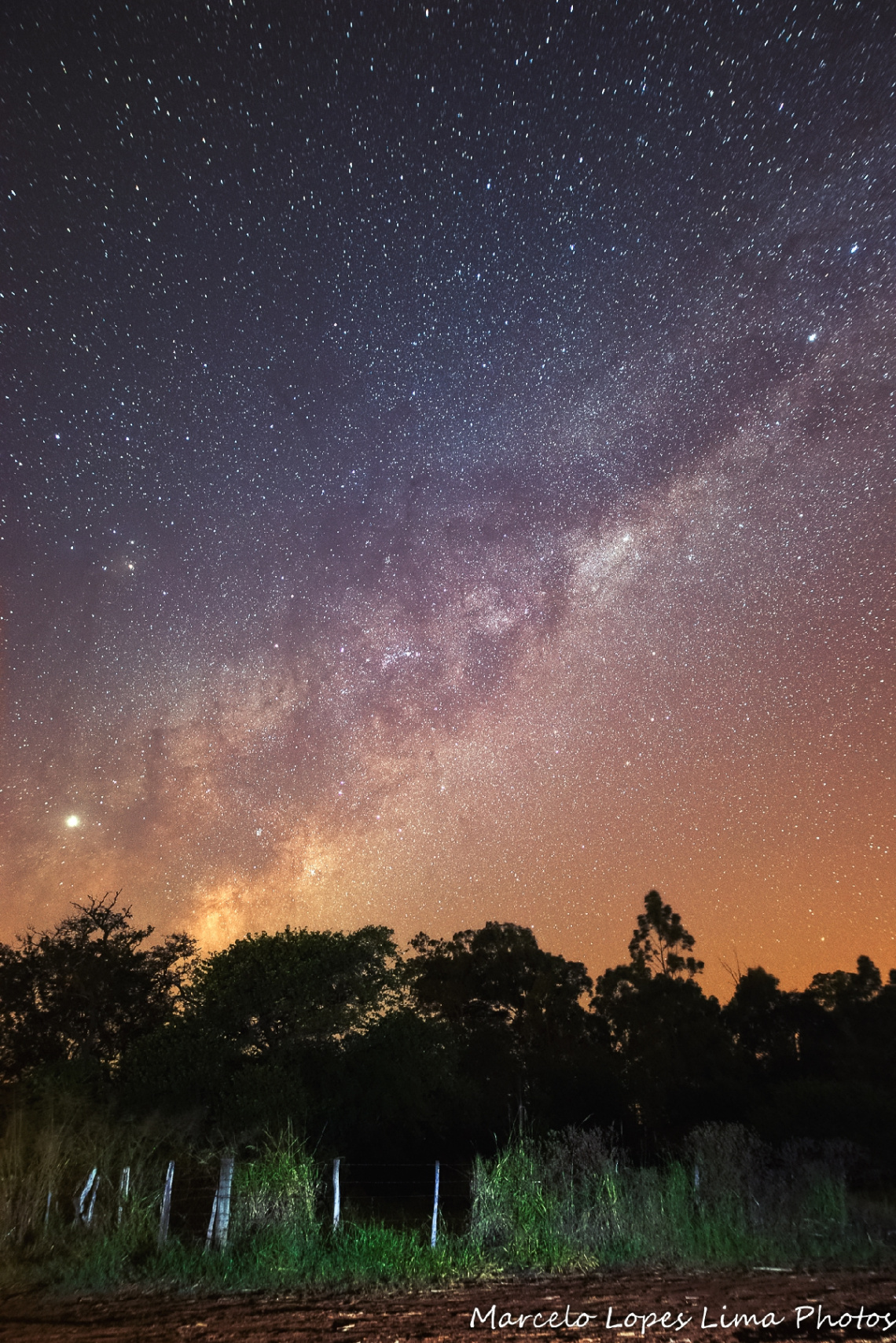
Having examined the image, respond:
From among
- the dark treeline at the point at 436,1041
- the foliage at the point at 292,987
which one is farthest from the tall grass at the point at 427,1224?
the foliage at the point at 292,987

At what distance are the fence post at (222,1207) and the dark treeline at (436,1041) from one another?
440 cm

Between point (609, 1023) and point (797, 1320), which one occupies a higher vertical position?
point (609, 1023)

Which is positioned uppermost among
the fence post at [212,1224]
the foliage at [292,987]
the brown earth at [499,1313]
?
the foliage at [292,987]

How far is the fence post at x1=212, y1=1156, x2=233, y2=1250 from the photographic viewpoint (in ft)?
34.5

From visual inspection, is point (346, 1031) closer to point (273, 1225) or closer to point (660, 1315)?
point (273, 1225)

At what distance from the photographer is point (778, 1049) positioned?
33.9 meters

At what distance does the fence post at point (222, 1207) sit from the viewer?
10.5m

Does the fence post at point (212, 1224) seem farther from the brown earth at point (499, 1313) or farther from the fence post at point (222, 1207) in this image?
the brown earth at point (499, 1313)

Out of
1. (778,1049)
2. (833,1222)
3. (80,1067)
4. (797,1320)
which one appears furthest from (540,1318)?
(778,1049)

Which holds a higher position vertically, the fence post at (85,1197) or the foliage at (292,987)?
the foliage at (292,987)

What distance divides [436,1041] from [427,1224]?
12.5m

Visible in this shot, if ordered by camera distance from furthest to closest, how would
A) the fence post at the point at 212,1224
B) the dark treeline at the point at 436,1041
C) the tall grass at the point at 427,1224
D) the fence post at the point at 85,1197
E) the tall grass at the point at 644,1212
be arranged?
1. the dark treeline at the point at 436,1041
2. the fence post at the point at 85,1197
3. the tall grass at the point at 644,1212
4. the fence post at the point at 212,1224
5. the tall grass at the point at 427,1224

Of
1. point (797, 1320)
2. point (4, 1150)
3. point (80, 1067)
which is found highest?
point (80, 1067)

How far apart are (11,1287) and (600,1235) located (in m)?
7.47
